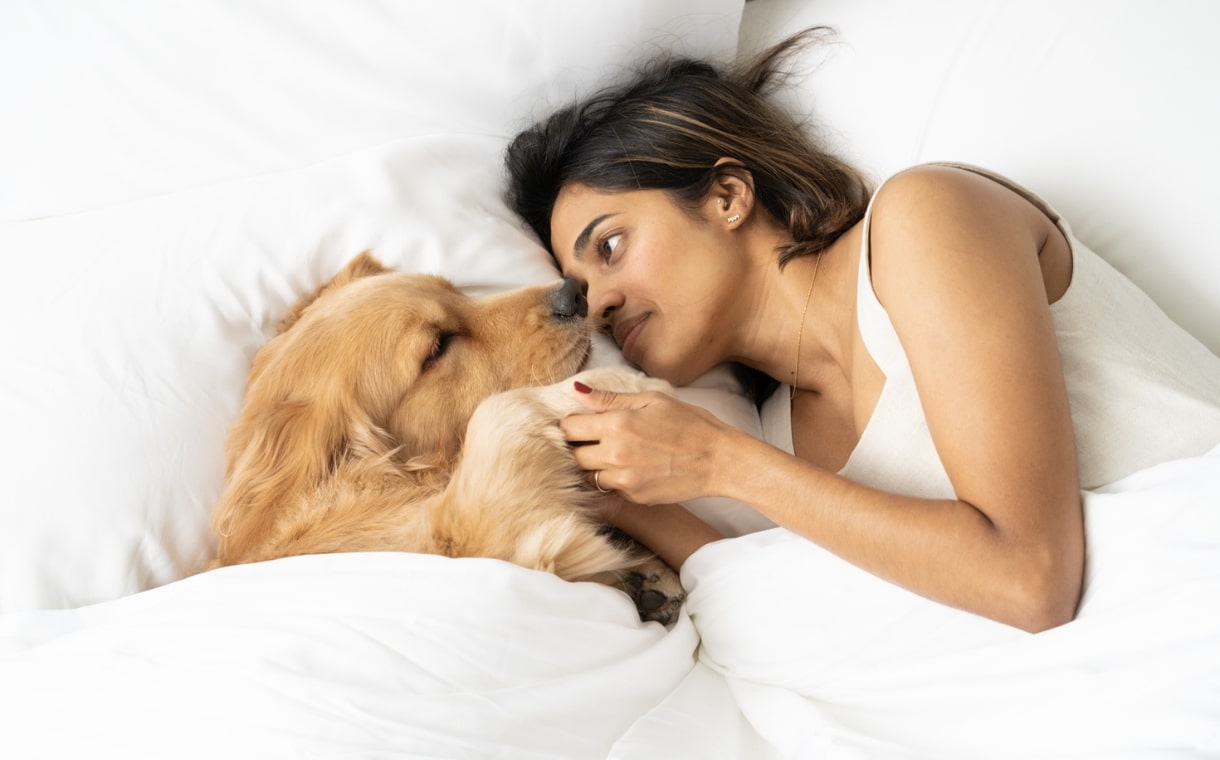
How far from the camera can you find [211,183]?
2328 millimetres

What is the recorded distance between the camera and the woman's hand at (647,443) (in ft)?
5.24

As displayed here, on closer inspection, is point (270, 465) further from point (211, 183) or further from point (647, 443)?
point (211, 183)

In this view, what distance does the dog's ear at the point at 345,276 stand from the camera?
2033mm

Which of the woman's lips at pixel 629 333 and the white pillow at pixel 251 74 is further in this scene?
the white pillow at pixel 251 74

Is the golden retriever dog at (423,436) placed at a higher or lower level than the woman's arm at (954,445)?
lower

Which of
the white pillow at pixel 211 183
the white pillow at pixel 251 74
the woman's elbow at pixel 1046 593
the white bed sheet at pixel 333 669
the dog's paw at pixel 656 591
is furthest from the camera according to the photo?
the white pillow at pixel 251 74

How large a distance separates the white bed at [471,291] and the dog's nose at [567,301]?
0.14 metres

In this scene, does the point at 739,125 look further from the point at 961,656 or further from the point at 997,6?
the point at 961,656

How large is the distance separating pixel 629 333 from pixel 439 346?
1.57 ft

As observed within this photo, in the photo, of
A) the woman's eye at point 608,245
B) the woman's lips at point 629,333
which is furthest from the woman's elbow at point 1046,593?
the woman's eye at point 608,245

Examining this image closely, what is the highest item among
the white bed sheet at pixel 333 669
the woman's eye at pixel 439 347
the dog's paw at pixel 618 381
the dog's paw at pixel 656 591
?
the dog's paw at pixel 618 381

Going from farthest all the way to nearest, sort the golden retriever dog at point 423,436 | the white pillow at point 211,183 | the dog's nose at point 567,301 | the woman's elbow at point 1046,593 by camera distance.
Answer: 1. the dog's nose at point 567,301
2. the white pillow at point 211,183
3. the golden retriever dog at point 423,436
4. the woman's elbow at point 1046,593

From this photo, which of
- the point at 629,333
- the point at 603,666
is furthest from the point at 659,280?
the point at 603,666

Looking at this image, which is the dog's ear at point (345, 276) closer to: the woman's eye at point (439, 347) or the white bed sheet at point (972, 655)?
the woman's eye at point (439, 347)
